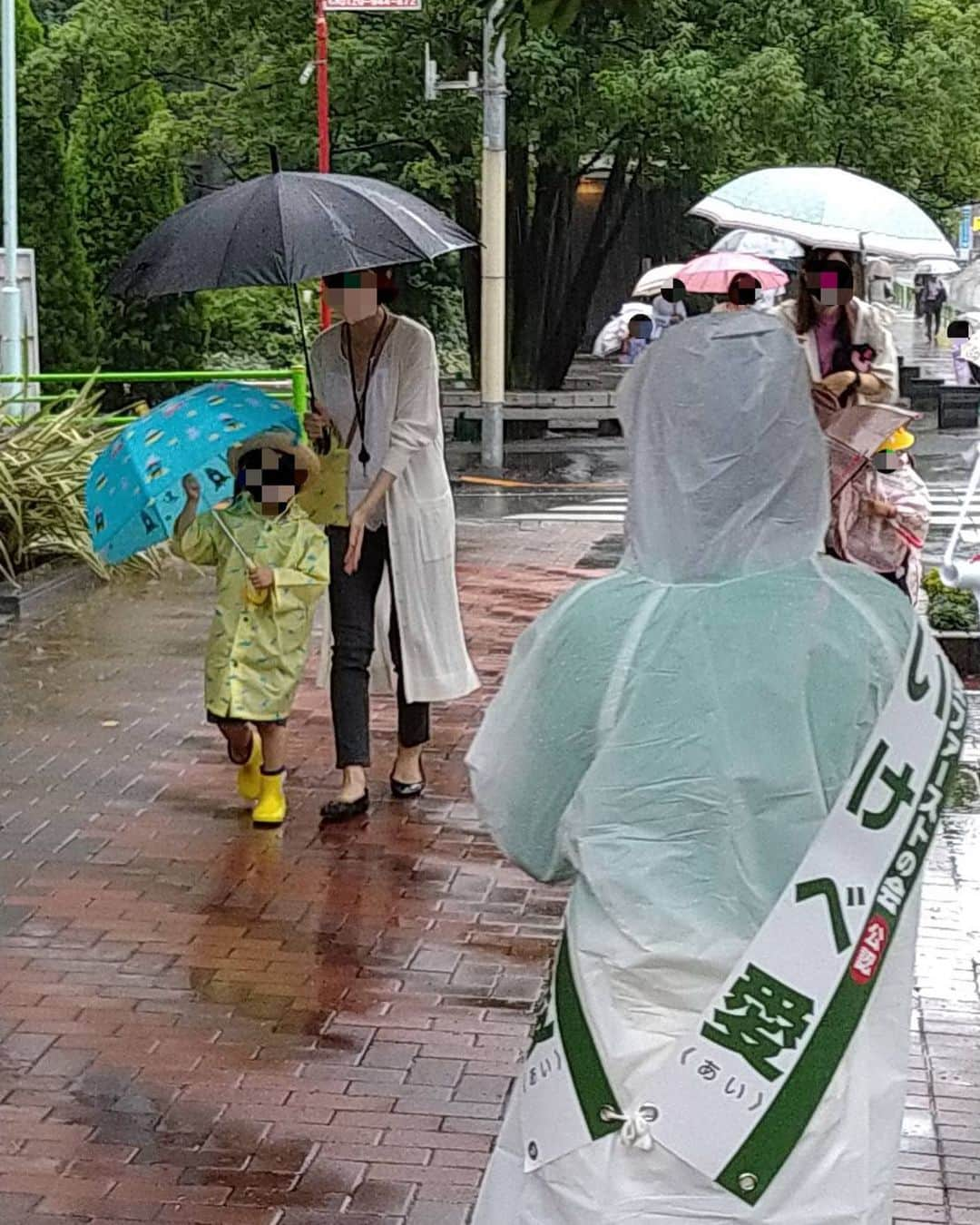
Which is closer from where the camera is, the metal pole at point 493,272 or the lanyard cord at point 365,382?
the lanyard cord at point 365,382

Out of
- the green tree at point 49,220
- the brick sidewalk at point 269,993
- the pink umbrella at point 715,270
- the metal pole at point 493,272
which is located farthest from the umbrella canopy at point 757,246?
the green tree at point 49,220

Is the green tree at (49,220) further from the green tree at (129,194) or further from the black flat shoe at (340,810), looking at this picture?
the black flat shoe at (340,810)

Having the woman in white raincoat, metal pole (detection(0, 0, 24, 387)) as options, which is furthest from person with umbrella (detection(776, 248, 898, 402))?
metal pole (detection(0, 0, 24, 387))

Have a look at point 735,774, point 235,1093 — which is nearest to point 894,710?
point 735,774

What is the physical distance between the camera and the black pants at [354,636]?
6.88m

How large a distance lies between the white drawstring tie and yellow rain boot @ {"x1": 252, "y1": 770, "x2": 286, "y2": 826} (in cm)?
461

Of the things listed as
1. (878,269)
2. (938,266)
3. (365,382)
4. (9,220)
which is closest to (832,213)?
(365,382)

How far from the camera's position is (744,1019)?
244 centimetres

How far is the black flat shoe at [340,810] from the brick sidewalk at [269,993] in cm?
6

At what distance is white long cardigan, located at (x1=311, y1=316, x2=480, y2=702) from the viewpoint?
6.69m

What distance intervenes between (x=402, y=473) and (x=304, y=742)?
5.81 ft

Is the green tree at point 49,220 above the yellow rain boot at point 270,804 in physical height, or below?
above

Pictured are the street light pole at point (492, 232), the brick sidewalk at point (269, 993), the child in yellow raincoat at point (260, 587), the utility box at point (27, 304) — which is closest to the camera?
the brick sidewalk at point (269, 993)

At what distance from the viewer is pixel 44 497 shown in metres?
11.8
